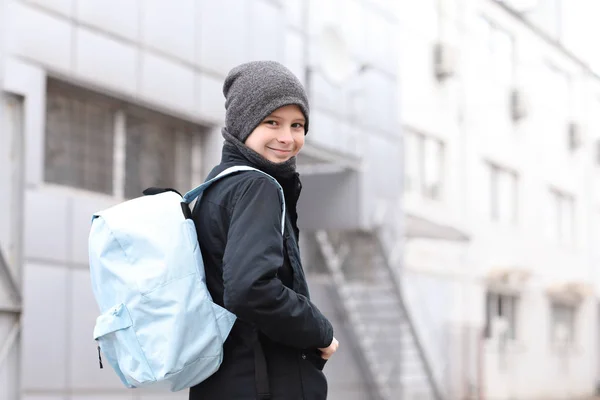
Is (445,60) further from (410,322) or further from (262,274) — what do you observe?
(262,274)

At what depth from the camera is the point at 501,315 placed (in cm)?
2592

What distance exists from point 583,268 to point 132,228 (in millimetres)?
29825

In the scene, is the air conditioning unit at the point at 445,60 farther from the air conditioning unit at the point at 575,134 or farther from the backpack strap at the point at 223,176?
the backpack strap at the point at 223,176

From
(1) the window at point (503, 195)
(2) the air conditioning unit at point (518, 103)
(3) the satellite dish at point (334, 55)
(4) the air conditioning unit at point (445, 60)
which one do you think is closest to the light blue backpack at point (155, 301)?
(3) the satellite dish at point (334, 55)

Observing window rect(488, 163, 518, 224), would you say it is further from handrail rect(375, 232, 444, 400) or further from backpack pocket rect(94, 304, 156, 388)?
backpack pocket rect(94, 304, 156, 388)

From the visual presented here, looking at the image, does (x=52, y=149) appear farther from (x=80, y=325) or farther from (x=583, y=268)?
(x=583, y=268)

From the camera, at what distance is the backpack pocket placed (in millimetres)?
3115

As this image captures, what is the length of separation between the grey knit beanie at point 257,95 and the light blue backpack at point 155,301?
0.35 metres

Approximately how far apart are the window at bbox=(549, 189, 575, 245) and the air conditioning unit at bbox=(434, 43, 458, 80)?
28.6ft

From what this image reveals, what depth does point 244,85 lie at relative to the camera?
338 cm

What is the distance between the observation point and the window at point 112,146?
1034cm

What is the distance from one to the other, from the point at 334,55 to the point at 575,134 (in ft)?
52.2

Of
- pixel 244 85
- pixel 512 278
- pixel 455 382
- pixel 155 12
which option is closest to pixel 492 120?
pixel 512 278

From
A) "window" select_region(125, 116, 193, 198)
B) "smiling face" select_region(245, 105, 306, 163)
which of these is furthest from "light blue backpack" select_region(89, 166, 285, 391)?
"window" select_region(125, 116, 193, 198)
